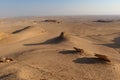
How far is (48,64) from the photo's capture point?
1434 cm

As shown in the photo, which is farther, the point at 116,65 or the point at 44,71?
the point at 116,65

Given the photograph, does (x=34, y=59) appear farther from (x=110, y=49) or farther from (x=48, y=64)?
(x=110, y=49)

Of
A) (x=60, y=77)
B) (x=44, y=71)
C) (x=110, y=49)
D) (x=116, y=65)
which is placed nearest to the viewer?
(x=60, y=77)

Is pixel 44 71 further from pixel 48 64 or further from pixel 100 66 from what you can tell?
pixel 100 66

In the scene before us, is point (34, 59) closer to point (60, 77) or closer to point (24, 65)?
point (24, 65)

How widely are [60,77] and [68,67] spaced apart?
1.56m

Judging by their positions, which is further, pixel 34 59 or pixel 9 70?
pixel 34 59

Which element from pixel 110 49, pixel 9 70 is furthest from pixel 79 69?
pixel 110 49

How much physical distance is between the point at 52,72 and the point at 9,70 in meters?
2.18

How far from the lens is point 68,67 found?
1365 centimetres

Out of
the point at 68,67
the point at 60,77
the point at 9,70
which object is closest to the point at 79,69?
the point at 68,67

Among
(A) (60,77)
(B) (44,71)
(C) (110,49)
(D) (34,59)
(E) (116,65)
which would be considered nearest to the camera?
(A) (60,77)

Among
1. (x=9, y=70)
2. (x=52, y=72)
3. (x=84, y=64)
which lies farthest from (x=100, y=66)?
(x=9, y=70)

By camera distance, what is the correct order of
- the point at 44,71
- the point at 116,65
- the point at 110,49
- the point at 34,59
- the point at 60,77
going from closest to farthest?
the point at 60,77
the point at 44,71
the point at 116,65
the point at 34,59
the point at 110,49
